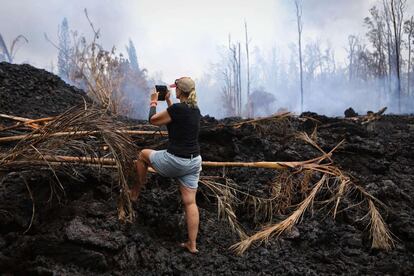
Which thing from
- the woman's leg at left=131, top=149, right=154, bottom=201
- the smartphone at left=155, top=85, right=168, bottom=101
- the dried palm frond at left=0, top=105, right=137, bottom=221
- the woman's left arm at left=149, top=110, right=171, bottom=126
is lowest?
the woman's leg at left=131, top=149, right=154, bottom=201

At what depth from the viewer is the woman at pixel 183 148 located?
10.9 ft

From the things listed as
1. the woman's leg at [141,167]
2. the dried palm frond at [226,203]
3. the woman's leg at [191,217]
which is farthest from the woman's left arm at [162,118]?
the dried palm frond at [226,203]

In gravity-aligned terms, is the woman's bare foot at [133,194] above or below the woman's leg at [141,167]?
below

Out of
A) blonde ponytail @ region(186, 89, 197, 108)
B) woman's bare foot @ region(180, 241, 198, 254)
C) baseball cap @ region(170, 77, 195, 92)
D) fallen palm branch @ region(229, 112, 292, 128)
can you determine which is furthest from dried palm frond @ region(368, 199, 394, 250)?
baseball cap @ region(170, 77, 195, 92)

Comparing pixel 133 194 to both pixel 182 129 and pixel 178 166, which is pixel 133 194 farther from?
pixel 182 129

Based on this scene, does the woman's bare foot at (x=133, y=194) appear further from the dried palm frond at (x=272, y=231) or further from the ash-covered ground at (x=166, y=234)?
the dried palm frond at (x=272, y=231)

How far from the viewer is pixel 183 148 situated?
3342 mm

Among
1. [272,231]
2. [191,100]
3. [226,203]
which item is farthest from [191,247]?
[191,100]

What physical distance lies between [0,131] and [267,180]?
129 inches

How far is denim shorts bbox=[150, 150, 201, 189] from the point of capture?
3332mm

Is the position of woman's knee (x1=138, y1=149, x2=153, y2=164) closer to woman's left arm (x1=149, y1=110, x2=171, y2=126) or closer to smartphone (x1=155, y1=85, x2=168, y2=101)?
woman's left arm (x1=149, y1=110, x2=171, y2=126)

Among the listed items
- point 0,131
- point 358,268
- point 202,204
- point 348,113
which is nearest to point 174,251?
point 202,204

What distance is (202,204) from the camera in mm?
4375

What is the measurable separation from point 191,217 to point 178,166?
18.6 inches
